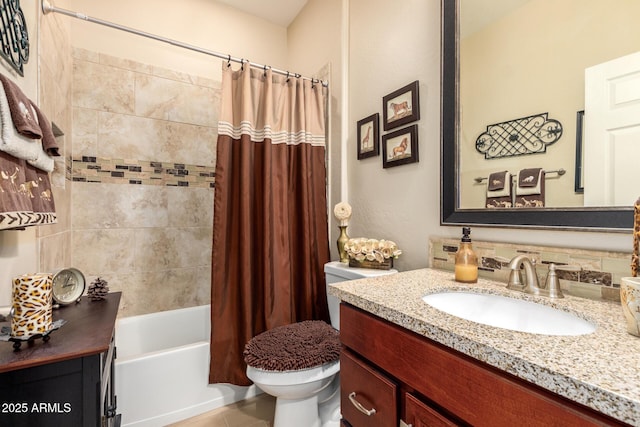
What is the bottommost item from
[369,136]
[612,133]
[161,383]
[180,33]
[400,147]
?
[161,383]

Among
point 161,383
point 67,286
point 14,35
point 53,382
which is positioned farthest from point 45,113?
point 161,383

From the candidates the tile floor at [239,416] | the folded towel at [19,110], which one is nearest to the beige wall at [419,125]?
the tile floor at [239,416]

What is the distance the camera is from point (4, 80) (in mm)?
778

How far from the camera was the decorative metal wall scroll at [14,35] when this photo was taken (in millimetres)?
871

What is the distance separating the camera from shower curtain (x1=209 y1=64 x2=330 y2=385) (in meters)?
1.63

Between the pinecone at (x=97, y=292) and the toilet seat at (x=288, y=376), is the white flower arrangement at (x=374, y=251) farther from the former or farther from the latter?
the pinecone at (x=97, y=292)

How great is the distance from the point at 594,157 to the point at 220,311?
1.77 m

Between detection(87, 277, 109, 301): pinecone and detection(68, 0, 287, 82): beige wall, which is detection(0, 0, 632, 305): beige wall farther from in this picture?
detection(87, 277, 109, 301): pinecone

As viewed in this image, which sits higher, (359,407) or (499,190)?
(499,190)

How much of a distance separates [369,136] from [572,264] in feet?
3.70

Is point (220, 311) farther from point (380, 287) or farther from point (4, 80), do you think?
point (4, 80)

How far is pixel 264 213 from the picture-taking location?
1683 mm

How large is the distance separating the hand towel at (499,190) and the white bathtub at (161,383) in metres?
1.64

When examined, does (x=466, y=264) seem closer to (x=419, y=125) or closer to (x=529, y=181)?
(x=529, y=181)
